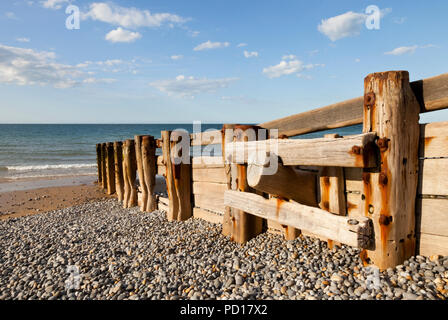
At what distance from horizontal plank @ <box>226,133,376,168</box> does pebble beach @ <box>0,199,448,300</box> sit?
1112 millimetres

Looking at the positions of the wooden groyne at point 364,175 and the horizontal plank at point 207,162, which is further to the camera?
the horizontal plank at point 207,162

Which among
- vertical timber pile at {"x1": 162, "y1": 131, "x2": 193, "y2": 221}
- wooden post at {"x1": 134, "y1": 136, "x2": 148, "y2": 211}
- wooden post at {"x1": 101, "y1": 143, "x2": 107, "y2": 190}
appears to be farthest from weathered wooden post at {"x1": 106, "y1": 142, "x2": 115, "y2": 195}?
vertical timber pile at {"x1": 162, "y1": 131, "x2": 193, "y2": 221}

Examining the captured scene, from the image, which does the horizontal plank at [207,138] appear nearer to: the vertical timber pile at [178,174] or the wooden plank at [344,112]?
the vertical timber pile at [178,174]

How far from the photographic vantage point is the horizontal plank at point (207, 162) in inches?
201

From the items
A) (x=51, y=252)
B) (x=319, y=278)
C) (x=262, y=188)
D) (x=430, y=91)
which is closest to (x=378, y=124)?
(x=430, y=91)

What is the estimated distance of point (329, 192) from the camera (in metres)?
3.46

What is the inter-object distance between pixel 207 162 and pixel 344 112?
2.74 meters

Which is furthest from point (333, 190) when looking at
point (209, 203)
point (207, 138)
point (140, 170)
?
point (140, 170)

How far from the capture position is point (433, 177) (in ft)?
8.98

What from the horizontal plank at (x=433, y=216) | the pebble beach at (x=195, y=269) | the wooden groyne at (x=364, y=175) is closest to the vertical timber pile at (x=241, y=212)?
the wooden groyne at (x=364, y=175)

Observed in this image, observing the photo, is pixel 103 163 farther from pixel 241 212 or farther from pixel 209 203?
pixel 241 212

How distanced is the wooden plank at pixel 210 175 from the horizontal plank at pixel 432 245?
117 inches
